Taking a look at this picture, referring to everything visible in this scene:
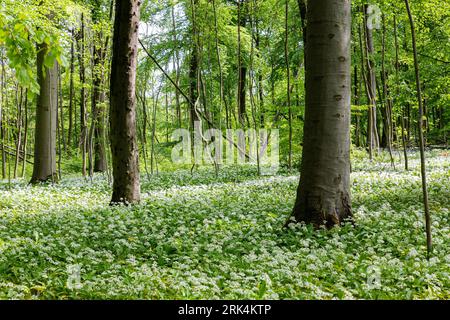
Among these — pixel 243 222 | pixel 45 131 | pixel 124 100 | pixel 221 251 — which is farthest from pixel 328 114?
pixel 45 131

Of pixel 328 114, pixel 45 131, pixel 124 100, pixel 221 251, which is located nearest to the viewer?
pixel 221 251

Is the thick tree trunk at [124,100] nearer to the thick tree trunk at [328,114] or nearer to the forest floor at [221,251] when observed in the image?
the forest floor at [221,251]

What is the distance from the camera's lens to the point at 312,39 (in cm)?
624

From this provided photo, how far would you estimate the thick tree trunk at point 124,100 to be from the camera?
882 cm

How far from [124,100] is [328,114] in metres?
4.64

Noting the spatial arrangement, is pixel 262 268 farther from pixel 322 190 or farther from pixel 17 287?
pixel 17 287

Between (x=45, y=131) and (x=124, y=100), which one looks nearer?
(x=124, y=100)

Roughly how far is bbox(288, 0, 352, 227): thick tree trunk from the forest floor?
→ 43cm

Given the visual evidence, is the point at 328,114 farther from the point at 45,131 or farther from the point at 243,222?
the point at 45,131

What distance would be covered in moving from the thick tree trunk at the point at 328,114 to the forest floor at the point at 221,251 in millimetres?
427

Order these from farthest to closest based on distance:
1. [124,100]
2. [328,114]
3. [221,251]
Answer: [124,100]
[328,114]
[221,251]

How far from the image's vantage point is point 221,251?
5203 mm
